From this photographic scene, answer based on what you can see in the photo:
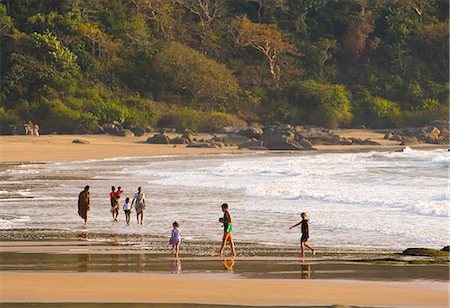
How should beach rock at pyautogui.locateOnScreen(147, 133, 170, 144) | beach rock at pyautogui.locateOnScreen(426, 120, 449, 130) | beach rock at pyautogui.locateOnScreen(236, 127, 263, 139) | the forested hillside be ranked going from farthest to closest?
beach rock at pyautogui.locateOnScreen(426, 120, 449, 130)
beach rock at pyautogui.locateOnScreen(236, 127, 263, 139)
the forested hillside
beach rock at pyautogui.locateOnScreen(147, 133, 170, 144)

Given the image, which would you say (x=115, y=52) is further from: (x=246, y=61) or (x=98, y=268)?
(x=98, y=268)

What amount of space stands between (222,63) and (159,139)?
49.4 ft

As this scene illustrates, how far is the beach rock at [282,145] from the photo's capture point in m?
58.1

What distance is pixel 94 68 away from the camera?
212 feet

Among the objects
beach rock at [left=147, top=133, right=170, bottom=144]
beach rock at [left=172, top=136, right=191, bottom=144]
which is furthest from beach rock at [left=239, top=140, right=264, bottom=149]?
beach rock at [left=147, top=133, right=170, bottom=144]

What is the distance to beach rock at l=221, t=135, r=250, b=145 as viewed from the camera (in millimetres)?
59425

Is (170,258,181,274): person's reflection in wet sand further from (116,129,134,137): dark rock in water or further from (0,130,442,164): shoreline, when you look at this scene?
(116,129,134,137): dark rock in water

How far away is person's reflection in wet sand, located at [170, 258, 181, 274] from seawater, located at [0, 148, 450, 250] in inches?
122

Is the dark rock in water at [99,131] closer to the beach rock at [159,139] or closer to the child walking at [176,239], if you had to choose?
the beach rock at [159,139]

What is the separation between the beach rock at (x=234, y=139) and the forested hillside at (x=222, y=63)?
4.55 m

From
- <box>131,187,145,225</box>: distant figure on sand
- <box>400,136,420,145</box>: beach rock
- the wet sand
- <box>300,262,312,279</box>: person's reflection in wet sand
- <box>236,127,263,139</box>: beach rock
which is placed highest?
<box>236,127,263,139</box>: beach rock

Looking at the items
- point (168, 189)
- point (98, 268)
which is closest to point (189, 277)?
point (98, 268)

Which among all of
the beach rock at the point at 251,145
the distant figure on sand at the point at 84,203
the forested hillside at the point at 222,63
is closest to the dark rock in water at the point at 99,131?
the forested hillside at the point at 222,63

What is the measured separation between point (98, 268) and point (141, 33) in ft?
175
